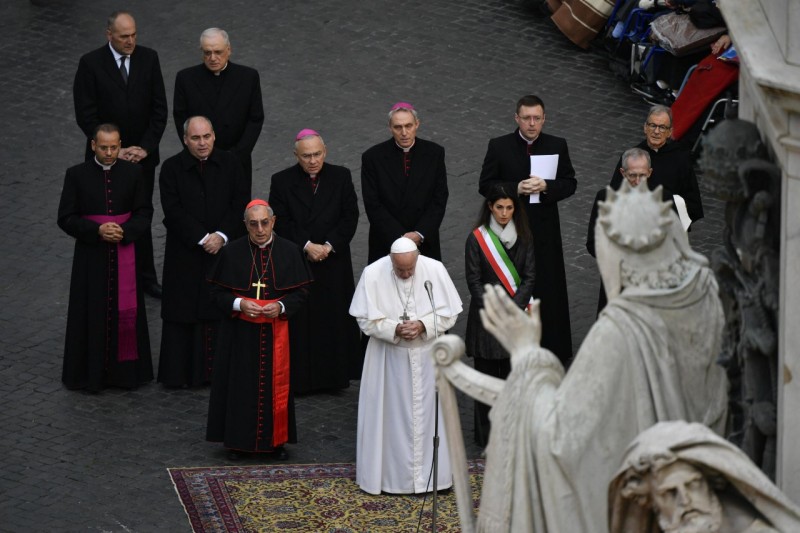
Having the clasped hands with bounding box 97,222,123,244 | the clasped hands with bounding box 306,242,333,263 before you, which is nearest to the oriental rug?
the clasped hands with bounding box 306,242,333,263

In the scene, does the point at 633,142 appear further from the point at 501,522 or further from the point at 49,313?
the point at 501,522

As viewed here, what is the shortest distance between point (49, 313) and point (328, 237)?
260 centimetres

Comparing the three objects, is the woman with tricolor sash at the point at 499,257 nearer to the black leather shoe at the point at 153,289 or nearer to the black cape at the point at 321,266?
the black cape at the point at 321,266

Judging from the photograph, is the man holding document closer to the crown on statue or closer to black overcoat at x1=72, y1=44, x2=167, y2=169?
black overcoat at x1=72, y1=44, x2=167, y2=169

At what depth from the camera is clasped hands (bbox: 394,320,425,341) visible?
11.2 meters

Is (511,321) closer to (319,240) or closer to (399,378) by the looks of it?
(399,378)

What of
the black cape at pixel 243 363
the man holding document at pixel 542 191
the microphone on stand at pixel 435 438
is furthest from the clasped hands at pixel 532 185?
the black cape at pixel 243 363

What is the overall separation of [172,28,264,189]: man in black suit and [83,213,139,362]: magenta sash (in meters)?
1.31

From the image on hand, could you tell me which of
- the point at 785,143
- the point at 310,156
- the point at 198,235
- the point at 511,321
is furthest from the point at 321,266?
the point at 785,143

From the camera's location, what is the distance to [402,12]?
20.1 metres

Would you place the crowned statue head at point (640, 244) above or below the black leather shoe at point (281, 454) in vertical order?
above

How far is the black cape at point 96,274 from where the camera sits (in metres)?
12.6

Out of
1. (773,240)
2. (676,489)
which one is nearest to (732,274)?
(773,240)

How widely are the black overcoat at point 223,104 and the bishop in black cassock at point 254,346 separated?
2.04 metres
